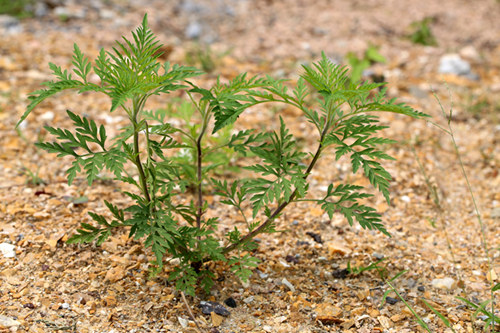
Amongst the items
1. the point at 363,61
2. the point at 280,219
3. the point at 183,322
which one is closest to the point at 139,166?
the point at 183,322

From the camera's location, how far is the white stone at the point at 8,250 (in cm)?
244

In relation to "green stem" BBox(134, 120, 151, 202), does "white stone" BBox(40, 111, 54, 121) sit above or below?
below

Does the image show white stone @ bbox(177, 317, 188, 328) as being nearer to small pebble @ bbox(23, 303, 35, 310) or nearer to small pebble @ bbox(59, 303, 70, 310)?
small pebble @ bbox(59, 303, 70, 310)

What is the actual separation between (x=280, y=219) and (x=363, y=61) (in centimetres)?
253

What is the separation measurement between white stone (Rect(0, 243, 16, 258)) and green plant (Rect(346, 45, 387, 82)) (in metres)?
3.27

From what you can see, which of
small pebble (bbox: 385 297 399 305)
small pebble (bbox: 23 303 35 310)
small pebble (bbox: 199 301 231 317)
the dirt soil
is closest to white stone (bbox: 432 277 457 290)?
the dirt soil

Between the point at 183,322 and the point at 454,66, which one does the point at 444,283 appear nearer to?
the point at 183,322

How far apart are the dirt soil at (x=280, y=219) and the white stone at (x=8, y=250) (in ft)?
0.08

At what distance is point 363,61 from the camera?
16.0ft

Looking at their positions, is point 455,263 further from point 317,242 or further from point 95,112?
point 95,112

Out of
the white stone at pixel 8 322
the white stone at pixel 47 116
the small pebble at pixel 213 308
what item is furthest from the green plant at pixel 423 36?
the white stone at pixel 8 322

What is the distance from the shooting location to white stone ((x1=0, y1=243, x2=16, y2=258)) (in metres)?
2.44

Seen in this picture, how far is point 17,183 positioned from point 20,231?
1.81 feet

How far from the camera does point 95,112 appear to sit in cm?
398
